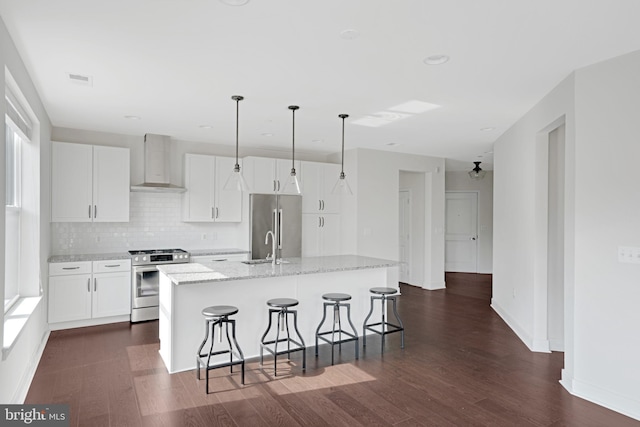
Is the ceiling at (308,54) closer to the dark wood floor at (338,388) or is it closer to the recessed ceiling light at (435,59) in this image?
the recessed ceiling light at (435,59)

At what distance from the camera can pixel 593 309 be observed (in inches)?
125

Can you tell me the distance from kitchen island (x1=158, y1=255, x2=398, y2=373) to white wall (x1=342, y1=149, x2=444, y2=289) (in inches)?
86.3

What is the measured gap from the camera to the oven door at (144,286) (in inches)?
214

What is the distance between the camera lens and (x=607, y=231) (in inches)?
121

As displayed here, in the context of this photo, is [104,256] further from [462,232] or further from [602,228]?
[462,232]

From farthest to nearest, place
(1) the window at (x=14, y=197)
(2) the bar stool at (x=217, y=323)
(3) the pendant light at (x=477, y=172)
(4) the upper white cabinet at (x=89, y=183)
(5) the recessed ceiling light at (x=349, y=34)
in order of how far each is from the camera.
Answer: (3) the pendant light at (x=477, y=172)
(4) the upper white cabinet at (x=89, y=183)
(2) the bar stool at (x=217, y=323)
(1) the window at (x=14, y=197)
(5) the recessed ceiling light at (x=349, y=34)

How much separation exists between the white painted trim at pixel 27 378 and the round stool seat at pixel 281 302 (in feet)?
6.68

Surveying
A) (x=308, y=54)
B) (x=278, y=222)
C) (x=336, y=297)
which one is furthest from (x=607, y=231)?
(x=278, y=222)

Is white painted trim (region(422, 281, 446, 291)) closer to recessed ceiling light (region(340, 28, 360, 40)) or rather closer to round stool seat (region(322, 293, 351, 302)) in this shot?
round stool seat (region(322, 293, 351, 302))

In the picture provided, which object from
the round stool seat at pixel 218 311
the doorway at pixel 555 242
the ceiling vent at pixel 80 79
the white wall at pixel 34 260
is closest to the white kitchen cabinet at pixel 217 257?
the white wall at pixel 34 260

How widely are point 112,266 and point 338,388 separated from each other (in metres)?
3.63

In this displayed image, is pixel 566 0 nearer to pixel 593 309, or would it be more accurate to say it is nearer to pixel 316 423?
pixel 593 309

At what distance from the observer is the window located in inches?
129

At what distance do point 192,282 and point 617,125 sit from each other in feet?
11.9
